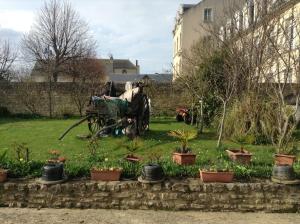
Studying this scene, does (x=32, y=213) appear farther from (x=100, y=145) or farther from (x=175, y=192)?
(x=100, y=145)

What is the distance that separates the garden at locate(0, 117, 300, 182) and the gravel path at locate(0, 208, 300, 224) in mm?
740

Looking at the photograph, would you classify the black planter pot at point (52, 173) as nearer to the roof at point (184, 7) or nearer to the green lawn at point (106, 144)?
the green lawn at point (106, 144)

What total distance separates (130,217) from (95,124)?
739 cm

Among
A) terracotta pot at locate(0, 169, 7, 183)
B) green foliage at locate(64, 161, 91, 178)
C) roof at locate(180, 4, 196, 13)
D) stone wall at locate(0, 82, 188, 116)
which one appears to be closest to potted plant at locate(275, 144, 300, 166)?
green foliage at locate(64, 161, 91, 178)

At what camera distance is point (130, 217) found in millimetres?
6477

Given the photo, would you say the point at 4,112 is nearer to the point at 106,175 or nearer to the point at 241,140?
the point at 241,140

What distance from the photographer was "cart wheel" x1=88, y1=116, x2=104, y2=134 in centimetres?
1320

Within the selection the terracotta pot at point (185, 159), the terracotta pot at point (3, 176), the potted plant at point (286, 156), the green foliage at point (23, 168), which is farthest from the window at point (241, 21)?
the terracotta pot at point (3, 176)

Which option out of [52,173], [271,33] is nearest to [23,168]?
[52,173]

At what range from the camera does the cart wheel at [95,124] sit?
13201 mm

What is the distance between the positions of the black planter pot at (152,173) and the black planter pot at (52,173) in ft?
4.51

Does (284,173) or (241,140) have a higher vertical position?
(241,140)

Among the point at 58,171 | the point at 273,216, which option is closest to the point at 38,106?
the point at 58,171

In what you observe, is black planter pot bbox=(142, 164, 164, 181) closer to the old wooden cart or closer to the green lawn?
the green lawn
